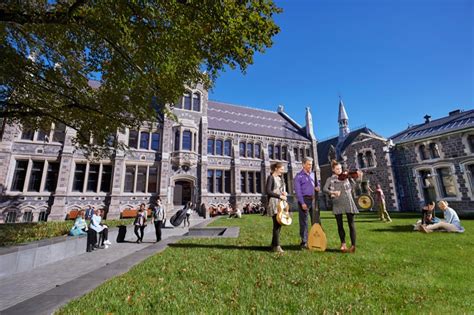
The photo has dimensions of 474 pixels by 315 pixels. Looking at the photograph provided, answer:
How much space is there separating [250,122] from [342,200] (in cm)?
2324

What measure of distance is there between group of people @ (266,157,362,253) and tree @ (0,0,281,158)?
350 centimetres

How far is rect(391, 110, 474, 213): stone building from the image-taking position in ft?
57.7

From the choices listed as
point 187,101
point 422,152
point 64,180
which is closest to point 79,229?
point 64,180

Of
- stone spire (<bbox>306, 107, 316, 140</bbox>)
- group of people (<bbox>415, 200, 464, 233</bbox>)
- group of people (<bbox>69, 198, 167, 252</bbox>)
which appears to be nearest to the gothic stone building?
stone spire (<bbox>306, 107, 316, 140</bbox>)

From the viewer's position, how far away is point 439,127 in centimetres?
1986

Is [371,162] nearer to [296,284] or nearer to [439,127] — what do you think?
[439,127]

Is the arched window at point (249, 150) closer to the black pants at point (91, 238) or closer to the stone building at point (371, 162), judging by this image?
the stone building at point (371, 162)

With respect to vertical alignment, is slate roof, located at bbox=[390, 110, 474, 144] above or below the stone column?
above

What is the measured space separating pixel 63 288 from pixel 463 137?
26453 millimetres

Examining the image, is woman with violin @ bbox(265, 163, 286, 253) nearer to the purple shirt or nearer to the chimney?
the purple shirt

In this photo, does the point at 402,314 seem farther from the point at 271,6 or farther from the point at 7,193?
the point at 7,193

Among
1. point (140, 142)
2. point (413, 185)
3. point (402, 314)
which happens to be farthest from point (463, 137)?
point (140, 142)

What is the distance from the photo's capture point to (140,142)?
19922 mm

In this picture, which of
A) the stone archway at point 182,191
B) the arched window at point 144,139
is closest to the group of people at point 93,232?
the stone archway at point 182,191
